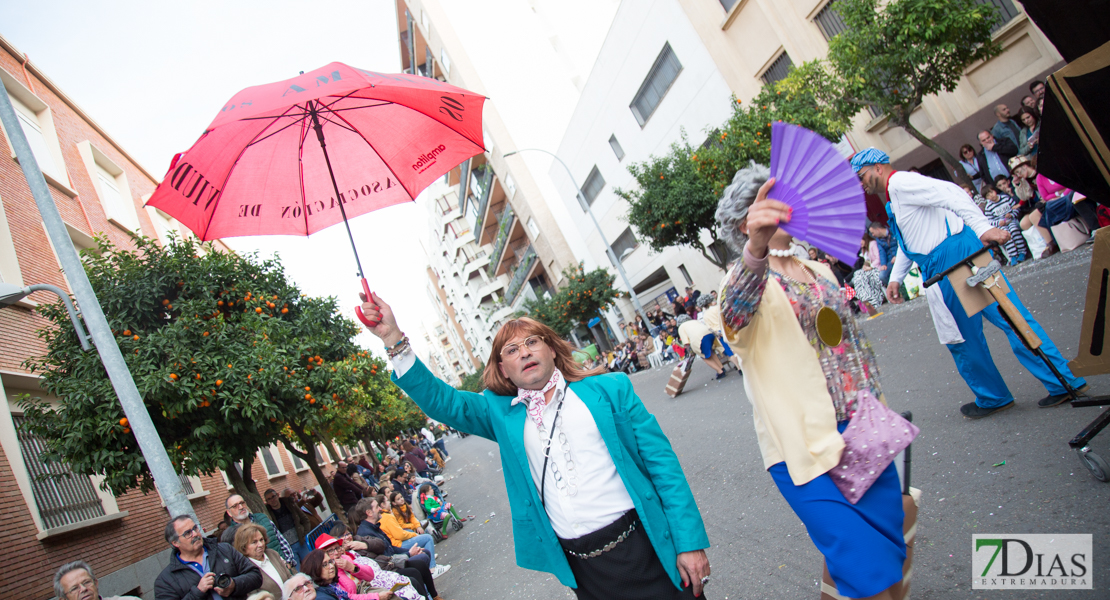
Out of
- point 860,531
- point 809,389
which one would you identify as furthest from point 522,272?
point 860,531

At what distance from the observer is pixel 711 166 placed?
1570 cm

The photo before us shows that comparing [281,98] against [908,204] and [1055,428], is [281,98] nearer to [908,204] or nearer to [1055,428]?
[908,204]

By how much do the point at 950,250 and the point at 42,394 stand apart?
483 inches

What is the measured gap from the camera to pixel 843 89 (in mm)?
12836

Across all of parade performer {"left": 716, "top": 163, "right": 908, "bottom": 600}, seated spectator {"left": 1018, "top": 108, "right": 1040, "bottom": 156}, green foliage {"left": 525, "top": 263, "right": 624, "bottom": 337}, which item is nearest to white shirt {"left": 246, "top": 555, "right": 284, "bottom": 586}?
parade performer {"left": 716, "top": 163, "right": 908, "bottom": 600}

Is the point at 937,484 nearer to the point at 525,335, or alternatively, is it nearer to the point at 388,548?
the point at 525,335

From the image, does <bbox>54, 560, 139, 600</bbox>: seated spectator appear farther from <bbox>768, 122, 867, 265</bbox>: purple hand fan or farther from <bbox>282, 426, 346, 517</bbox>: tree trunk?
<bbox>282, 426, 346, 517</bbox>: tree trunk

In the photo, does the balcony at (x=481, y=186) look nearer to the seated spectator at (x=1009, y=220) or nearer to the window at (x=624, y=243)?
the window at (x=624, y=243)

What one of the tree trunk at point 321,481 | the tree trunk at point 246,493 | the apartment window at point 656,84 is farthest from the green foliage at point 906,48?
the tree trunk at point 321,481

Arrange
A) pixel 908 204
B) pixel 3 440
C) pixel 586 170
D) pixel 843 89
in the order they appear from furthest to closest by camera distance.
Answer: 1. pixel 586 170
2. pixel 843 89
3. pixel 3 440
4. pixel 908 204

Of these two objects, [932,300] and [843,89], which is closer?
[932,300]

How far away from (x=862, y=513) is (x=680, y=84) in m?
22.3

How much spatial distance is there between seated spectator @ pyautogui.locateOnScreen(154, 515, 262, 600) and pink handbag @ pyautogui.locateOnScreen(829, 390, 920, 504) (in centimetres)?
467

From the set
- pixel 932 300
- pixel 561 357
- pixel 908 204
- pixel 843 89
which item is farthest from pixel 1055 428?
pixel 843 89
